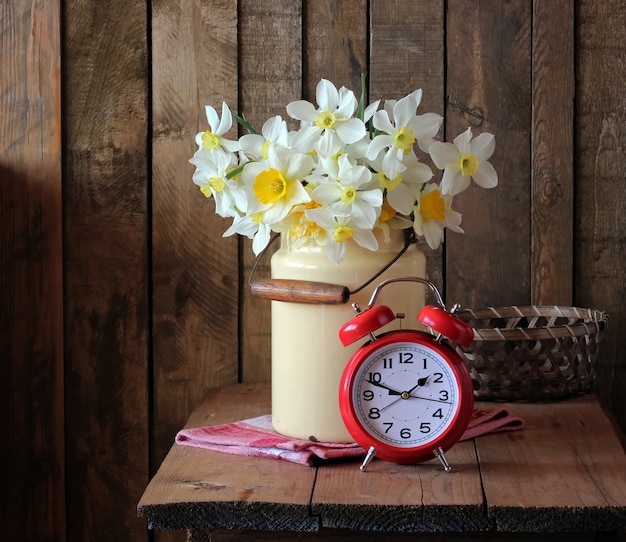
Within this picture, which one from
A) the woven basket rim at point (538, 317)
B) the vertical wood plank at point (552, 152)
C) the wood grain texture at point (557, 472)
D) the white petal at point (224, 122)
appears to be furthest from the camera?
the vertical wood plank at point (552, 152)

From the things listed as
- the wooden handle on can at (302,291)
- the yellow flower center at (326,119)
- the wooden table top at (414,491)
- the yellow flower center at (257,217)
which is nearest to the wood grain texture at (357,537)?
the wooden table top at (414,491)

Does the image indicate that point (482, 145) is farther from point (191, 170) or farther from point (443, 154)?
point (191, 170)

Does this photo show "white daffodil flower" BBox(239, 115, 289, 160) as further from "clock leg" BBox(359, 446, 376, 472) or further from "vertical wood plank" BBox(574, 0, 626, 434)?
"vertical wood plank" BBox(574, 0, 626, 434)

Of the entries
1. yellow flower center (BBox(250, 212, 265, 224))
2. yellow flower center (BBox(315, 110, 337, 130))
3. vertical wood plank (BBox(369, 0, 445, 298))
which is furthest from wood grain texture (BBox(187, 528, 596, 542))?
vertical wood plank (BBox(369, 0, 445, 298))

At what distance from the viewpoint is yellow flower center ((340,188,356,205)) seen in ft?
3.49

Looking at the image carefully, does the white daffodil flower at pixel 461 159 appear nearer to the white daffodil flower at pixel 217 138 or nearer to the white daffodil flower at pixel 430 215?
the white daffodil flower at pixel 430 215

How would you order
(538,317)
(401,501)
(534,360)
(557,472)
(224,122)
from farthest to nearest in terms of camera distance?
(538,317) < (534,360) < (224,122) < (557,472) < (401,501)

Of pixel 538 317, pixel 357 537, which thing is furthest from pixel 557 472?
pixel 538 317

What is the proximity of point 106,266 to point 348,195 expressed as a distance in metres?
0.67

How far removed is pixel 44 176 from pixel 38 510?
2.02ft

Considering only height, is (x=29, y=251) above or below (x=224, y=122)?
below

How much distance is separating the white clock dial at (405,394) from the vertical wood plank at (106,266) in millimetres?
641

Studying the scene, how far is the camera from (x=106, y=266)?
1.58 metres

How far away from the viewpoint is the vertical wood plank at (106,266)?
156 cm
